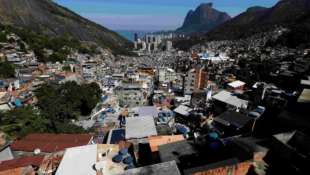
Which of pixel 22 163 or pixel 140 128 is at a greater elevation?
pixel 140 128

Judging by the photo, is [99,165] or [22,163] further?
[22,163]

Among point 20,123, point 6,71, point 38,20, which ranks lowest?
point 20,123

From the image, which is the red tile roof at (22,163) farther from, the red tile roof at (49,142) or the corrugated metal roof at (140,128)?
the corrugated metal roof at (140,128)

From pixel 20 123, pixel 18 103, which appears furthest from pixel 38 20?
pixel 20 123

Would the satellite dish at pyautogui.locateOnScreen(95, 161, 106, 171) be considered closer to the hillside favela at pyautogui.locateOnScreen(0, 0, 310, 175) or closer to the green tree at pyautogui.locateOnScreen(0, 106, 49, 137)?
the hillside favela at pyautogui.locateOnScreen(0, 0, 310, 175)

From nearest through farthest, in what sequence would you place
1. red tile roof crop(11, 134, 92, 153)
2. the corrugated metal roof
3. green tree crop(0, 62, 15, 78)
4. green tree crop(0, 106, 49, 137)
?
red tile roof crop(11, 134, 92, 153) → the corrugated metal roof → green tree crop(0, 106, 49, 137) → green tree crop(0, 62, 15, 78)

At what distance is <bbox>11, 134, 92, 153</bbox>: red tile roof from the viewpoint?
17.8m

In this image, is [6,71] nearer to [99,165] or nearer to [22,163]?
[22,163]

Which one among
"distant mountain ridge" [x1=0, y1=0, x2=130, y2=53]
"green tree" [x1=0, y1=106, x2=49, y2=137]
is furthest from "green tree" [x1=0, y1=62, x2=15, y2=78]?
"distant mountain ridge" [x1=0, y1=0, x2=130, y2=53]

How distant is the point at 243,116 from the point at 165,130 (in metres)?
7.72

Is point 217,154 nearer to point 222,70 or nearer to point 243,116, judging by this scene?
point 243,116

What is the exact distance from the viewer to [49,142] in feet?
60.6

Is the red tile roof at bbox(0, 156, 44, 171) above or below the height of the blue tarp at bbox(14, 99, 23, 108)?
below

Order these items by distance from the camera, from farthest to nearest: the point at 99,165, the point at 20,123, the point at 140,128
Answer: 1. the point at 20,123
2. the point at 140,128
3. the point at 99,165
